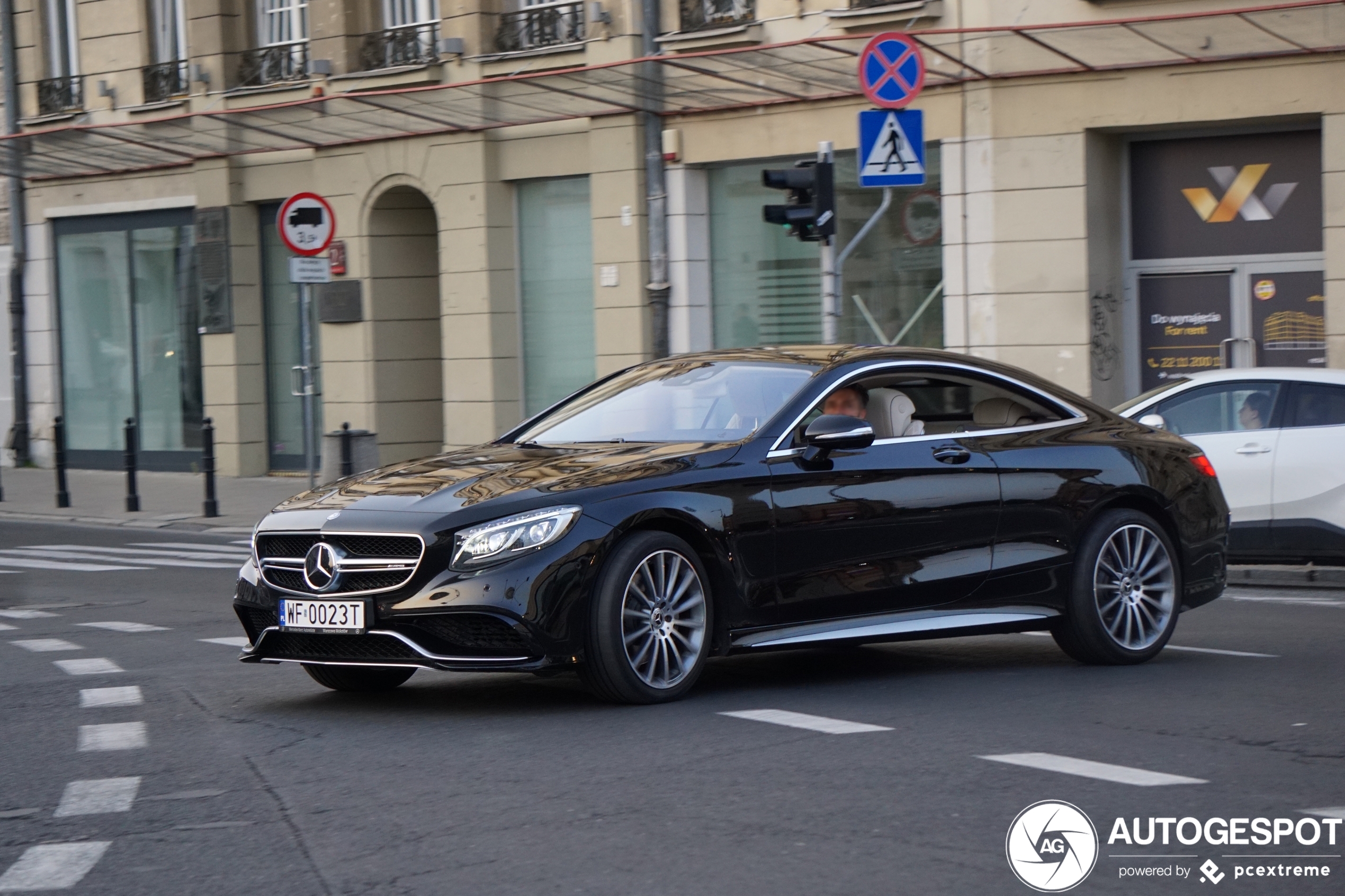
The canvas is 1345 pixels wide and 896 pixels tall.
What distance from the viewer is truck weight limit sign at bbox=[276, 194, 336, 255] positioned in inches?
696

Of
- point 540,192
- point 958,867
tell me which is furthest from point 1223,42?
point 958,867

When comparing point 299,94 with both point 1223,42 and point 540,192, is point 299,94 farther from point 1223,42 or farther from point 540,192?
point 1223,42

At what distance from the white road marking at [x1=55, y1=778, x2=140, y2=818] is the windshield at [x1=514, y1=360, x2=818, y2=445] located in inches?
104

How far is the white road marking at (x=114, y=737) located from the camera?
23.2ft

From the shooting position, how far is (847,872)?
4.95m

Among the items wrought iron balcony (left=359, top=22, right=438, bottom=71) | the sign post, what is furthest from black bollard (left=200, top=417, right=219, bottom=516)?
wrought iron balcony (left=359, top=22, right=438, bottom=71)

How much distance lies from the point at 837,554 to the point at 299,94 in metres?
18.0

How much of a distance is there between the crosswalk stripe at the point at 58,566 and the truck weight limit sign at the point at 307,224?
3.56 m

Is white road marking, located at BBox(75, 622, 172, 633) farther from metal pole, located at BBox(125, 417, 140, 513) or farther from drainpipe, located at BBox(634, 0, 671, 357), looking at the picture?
drainpipe, located at BBox(634, 0, 671, 357)

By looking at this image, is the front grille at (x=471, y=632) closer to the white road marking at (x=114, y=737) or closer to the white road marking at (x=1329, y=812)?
the white road marking at (x=114, y=737)

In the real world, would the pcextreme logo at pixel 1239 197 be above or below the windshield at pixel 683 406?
above

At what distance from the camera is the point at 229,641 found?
10305mm

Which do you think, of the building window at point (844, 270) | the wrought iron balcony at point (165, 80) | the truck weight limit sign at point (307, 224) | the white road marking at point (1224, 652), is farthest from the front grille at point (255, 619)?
the wrought iron balcony at point (165, 80)

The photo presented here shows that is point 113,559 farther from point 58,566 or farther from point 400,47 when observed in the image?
point 400,47
